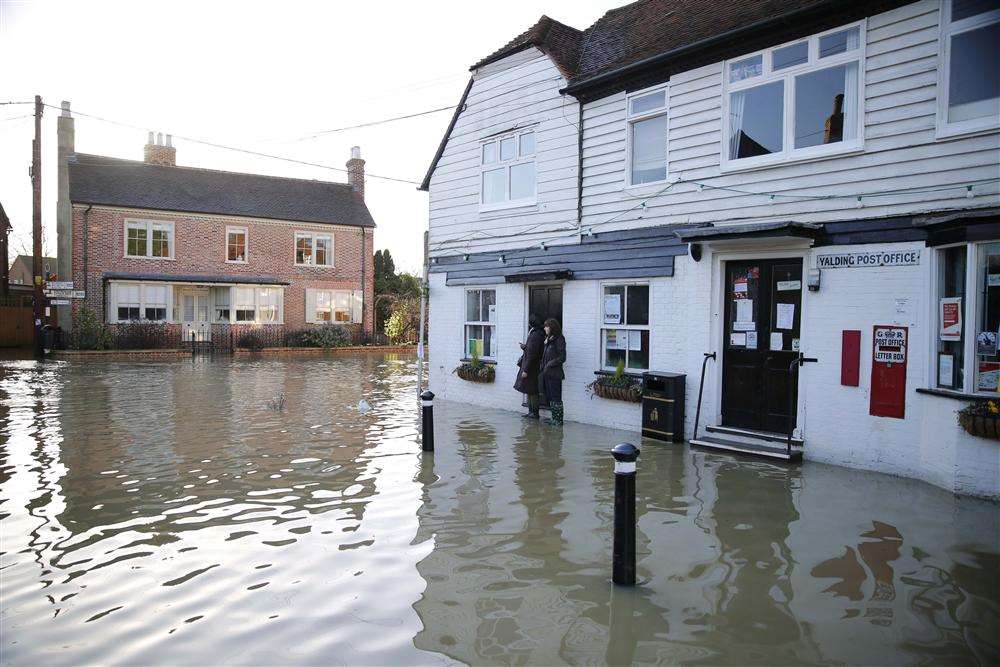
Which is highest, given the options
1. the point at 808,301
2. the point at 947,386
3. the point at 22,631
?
the point at 808,301

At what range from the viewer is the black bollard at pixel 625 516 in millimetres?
4785

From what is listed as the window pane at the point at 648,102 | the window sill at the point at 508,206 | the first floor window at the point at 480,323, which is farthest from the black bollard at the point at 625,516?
the first floor window at the point at 480,323

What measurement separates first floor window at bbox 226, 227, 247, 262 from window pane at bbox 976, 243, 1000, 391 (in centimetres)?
3214

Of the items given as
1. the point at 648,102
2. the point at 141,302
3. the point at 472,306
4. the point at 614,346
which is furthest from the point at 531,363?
the point at 141,302

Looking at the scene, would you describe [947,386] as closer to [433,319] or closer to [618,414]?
[618,414]

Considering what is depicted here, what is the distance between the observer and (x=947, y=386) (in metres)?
7.58

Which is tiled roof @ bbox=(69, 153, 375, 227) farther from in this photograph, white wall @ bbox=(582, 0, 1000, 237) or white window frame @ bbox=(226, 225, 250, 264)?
white wall @ bbox=(582, 0, 1000, 237)

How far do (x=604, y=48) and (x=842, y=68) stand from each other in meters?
4.96

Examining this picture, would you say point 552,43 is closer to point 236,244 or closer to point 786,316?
point 786,316

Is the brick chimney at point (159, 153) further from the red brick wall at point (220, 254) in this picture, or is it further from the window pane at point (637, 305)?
the window pane at point (637, 305)

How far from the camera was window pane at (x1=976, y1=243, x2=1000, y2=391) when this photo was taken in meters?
7.08

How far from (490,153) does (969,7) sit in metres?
8.36

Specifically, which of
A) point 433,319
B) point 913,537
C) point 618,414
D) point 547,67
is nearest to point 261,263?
point 433,319

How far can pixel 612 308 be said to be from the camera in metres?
11.6
